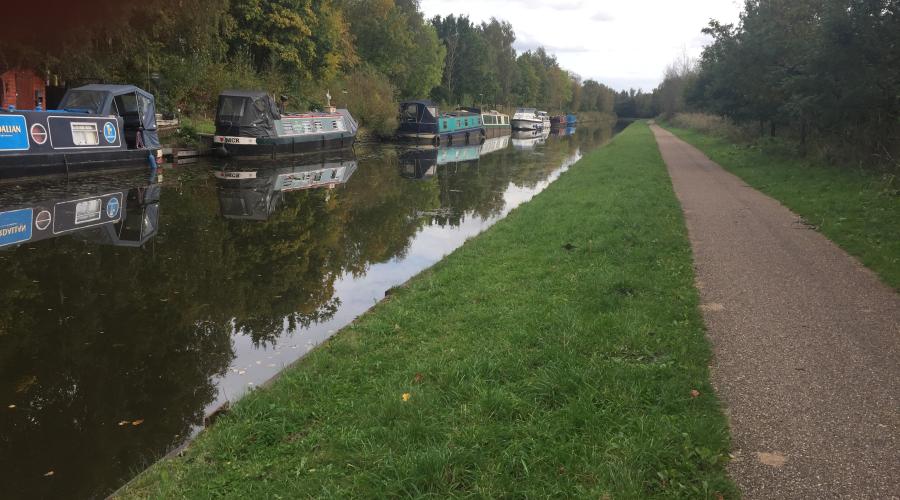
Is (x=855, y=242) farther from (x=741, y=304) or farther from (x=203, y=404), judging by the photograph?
(x=203, y=404)

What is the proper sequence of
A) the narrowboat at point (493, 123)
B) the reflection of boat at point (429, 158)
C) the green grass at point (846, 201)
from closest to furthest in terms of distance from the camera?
the green grass at point (846, 201) → the reflection of boat at point (429, 158) → the narrowboat at point (493, 123)

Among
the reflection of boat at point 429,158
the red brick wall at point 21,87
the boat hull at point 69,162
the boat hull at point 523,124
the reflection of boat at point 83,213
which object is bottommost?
the reflection of boat at point 83,213

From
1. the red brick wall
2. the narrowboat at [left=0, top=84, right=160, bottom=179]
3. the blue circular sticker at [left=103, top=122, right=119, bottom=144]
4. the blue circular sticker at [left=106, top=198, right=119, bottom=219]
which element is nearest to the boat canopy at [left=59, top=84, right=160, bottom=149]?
the narrowboat at [left=0, top=84, right=160, bottom=179]

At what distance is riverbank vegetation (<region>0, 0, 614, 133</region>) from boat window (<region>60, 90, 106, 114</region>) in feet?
3.30

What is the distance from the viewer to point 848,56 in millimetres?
14227

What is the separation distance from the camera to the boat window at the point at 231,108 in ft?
70.3

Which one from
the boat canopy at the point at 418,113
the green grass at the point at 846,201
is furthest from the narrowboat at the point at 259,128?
the green grass at the point at 846,201

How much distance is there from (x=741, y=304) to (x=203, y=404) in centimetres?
480

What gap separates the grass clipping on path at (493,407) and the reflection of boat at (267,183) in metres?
7.23

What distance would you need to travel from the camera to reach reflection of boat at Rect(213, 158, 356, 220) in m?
13.1

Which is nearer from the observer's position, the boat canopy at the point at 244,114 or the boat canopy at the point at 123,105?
the boat canopy at the point at 123,105

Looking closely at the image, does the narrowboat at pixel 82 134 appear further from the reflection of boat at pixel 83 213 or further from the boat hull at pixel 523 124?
the boat hull at pixel 523 124

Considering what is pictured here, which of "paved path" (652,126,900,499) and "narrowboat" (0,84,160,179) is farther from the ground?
"narrowboat" (0,84,160,179)

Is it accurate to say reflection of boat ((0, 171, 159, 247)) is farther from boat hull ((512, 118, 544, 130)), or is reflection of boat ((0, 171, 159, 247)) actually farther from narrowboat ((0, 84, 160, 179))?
boat hull ((512, 118, 544, 130))
